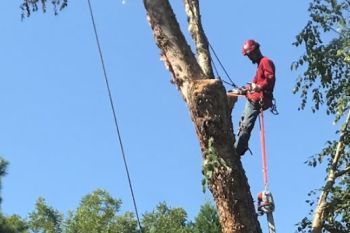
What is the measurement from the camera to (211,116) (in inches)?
146

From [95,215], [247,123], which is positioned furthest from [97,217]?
[247,123]

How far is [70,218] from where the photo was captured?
1368 inches

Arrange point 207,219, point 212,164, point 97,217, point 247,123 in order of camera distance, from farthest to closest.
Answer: point 97,217 → point 207,219 → point 247,123 → point 212,164

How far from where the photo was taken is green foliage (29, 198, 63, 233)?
35000 mm

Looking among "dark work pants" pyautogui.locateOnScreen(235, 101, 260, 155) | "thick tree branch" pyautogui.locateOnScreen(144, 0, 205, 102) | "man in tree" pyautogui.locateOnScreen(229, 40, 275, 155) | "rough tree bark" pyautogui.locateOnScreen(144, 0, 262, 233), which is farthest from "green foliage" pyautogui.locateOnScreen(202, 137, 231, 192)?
"dark work pants" pyautogui.locateOnScreen(235, 101, 260, 155)

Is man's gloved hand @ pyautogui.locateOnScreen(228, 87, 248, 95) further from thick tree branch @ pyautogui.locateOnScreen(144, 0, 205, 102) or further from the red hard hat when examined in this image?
thick tree branch @ pyautogui.locateOnScreen(144, 0, 205, 102)

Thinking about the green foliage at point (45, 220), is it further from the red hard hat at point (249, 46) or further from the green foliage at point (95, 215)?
the red hard hat at point (249, 46)

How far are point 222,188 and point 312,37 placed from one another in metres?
5.25

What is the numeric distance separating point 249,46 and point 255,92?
36 centimetres

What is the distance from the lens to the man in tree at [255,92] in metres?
4.75

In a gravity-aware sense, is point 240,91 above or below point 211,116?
above

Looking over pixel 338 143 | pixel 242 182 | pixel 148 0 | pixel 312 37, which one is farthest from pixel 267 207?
pixel 312 37

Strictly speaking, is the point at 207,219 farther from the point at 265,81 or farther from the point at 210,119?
the point at 210,119

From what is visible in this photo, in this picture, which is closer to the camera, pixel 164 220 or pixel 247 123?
pixel 247 123
